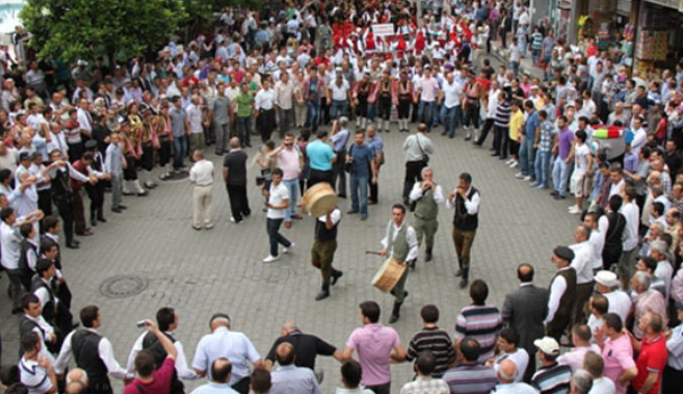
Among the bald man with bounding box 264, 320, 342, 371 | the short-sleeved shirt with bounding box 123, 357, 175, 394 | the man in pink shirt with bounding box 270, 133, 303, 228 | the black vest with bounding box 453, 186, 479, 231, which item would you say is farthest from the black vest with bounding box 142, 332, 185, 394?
the man in pink shirt with bounding box 270, 133, 303, 228

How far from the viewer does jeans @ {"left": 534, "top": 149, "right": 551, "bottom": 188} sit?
15.9m

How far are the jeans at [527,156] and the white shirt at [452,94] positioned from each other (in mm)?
3078

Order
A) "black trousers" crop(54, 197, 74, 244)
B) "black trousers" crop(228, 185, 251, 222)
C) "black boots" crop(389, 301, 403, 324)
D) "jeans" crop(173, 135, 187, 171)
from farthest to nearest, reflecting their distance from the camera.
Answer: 1. "jeans" crop(173, 135, 187, 171)
2. "black trousers" crop(228, 185, 251, 222)
3. "black trousers" crop(54, 197, 74, 244)
4. "black boots" crop(389, 301, 403, 324)

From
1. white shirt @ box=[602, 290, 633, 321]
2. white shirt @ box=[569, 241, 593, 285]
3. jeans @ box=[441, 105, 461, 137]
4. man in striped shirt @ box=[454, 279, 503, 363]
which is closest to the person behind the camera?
man in striped shirt @ box=[454, 279, 503, 363]

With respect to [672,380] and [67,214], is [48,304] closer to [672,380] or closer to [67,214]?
[67,214]

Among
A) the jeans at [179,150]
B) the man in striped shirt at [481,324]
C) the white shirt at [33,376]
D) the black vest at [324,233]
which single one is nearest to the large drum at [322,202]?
the black vest at [324,233]

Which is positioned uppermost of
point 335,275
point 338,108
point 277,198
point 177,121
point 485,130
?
point 177,121

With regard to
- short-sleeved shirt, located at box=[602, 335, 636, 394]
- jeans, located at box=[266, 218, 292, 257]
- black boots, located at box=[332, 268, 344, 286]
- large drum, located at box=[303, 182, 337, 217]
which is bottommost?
black boots, located at box=[332, 268, 344, 286]

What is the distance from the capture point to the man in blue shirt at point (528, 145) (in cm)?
1609

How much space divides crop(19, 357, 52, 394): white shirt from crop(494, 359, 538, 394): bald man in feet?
14.0

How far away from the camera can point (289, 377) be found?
22.7 ft

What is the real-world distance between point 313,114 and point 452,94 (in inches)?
141

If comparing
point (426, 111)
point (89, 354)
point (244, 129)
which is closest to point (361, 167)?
point (244, 129)

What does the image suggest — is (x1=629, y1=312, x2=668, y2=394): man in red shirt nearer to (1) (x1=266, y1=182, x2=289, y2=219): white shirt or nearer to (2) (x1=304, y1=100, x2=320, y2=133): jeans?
(1) (x1=266, y1=182, x2=289, y2=219): white shirt
